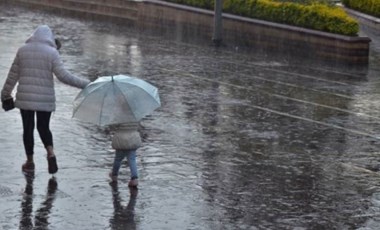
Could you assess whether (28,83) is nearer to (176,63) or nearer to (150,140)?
(150,140)

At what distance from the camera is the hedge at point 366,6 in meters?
30.3

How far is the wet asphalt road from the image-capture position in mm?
9375

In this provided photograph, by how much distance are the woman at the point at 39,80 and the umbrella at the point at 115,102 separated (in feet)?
0.94

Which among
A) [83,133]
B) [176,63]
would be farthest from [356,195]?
[176,63]

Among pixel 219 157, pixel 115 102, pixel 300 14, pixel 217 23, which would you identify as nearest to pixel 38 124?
pixel 115 102

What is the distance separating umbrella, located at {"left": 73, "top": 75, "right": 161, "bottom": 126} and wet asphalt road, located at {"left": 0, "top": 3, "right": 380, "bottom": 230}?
699 mm

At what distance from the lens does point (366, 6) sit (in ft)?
102

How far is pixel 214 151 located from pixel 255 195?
2.15 m

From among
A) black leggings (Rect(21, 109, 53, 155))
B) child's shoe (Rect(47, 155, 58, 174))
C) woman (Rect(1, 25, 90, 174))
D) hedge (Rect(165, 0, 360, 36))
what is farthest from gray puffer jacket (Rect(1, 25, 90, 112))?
hedge (Rect(165, 0, 360, 36))

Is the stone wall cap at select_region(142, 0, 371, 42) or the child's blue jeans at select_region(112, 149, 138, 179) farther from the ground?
the stone wall cap at select_region(142, 0, 371, 42)

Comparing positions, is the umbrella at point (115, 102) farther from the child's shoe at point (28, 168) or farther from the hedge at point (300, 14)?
the hedge at point (300, 14)

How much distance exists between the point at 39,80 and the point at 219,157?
245cm

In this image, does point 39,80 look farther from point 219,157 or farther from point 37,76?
point 219,157

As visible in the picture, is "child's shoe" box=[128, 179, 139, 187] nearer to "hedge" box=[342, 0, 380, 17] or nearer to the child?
the child
